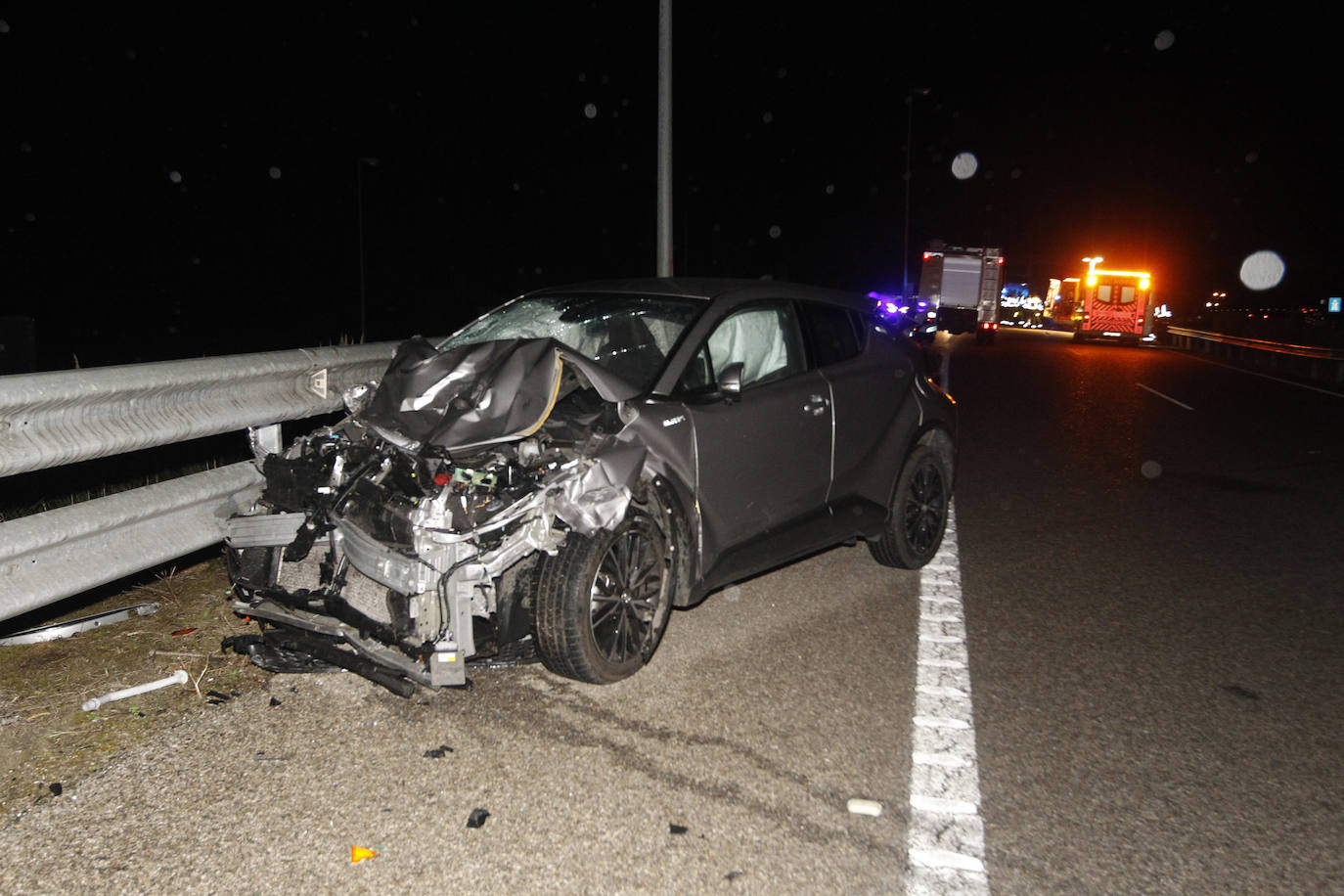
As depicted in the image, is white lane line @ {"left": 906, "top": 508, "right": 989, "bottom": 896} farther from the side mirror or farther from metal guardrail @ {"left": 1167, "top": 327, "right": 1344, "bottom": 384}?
metal guardrail @ {"left": 1167, "top": 327, "right": 1344, "bottom": 384}

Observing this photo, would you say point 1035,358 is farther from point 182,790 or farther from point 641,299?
point 182,790

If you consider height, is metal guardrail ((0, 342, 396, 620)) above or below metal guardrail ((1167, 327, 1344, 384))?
above

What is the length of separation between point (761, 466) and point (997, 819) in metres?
2.18

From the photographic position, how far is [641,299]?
5848 millimetres

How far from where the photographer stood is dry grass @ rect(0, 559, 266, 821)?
3.96 meters

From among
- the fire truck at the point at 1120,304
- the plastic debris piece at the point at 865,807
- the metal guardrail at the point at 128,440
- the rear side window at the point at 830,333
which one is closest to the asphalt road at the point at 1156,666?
the plastic debris piece at the point at 865,807

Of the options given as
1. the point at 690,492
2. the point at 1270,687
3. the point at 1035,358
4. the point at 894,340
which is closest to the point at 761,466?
the point at 690,492

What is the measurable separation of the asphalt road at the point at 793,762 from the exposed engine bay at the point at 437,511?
36cm

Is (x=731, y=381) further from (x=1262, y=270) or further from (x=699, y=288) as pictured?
(x=1262, y=270)

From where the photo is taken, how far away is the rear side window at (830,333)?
6.13 m

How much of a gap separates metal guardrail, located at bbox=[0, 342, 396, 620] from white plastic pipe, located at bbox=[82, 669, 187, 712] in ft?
1.40

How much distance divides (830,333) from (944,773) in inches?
114

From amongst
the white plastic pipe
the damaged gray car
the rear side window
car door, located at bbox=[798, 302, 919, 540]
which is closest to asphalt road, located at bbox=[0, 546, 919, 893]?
the damaged gray car

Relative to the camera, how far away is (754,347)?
5.79 metres
